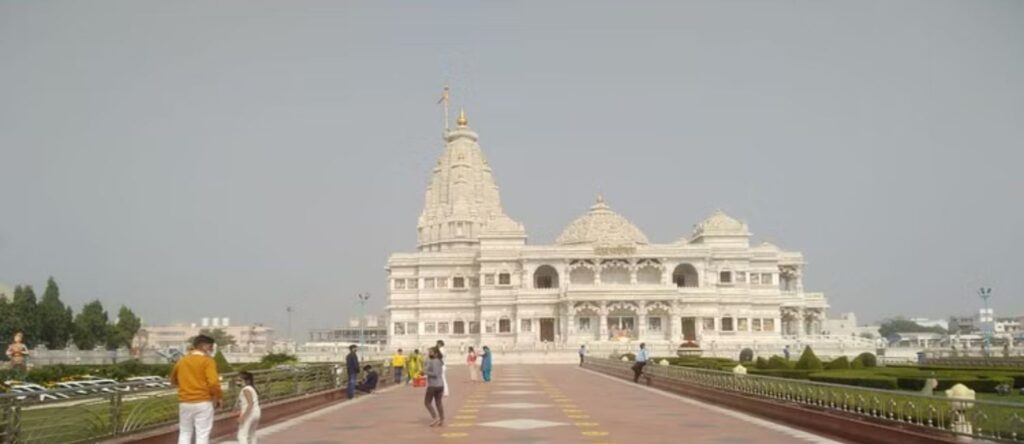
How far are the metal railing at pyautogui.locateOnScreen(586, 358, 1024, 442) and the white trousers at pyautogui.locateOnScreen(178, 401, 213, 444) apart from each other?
32.6 ft

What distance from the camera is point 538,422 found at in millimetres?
20031

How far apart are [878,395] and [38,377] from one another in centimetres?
3631

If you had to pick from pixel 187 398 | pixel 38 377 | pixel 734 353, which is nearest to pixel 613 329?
pixel 734 353

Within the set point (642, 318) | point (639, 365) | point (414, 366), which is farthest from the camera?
point (642, 318)

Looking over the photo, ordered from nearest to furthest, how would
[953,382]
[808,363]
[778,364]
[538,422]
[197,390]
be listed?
[197,390]
[538,422]
[953,382]
[808,363]
[778,364]

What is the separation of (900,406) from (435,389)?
9.19 meters

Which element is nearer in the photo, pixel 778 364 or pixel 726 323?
pixel 778 364

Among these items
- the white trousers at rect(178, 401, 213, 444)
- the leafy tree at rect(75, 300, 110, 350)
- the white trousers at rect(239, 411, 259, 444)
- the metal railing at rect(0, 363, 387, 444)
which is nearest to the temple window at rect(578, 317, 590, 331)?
the leafy tree at rect(75, 300, 110, 350)

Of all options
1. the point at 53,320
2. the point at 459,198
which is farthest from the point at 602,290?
the point at 53,320

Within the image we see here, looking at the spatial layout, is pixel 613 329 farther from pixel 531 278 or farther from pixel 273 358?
pixel 273 358

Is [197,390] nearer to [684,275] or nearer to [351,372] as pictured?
[351,372]

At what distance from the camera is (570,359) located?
69.1m

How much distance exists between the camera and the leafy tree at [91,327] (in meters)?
91.3

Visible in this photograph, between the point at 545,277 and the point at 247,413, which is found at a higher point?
the point at 545,277
